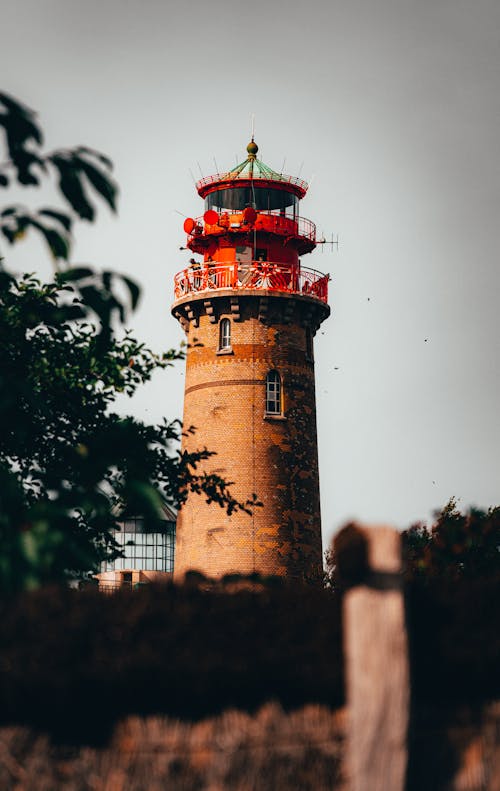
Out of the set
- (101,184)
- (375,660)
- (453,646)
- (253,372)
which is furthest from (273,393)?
(101,184)

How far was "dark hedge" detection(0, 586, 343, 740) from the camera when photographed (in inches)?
447

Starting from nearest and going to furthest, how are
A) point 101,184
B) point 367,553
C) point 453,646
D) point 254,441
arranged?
point 101,184 → point 367,553 → point 453,646 → point 254,441

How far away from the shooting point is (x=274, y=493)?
141 feet

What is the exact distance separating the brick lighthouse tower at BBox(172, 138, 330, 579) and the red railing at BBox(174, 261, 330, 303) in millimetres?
46

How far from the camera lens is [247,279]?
4522 cm

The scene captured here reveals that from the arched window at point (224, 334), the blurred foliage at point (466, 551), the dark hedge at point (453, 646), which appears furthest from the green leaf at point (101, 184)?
the arched window at point (224, 334)

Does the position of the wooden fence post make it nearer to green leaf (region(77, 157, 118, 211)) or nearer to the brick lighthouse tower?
green leaf (region(77, 157, 118, 211))

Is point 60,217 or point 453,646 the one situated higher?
point 60,217

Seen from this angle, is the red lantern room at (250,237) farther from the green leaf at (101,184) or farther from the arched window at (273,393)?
the green leaf at (101,184)

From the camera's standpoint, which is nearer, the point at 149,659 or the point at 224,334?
the point at 149,659

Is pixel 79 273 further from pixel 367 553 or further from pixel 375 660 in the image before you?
pixel 375 660

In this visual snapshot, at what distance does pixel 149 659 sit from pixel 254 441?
31.8 m

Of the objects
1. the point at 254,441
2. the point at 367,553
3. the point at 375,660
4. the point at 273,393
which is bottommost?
the point at 375,660

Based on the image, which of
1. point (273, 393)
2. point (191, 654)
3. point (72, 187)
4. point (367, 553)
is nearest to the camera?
point (72, 187)
